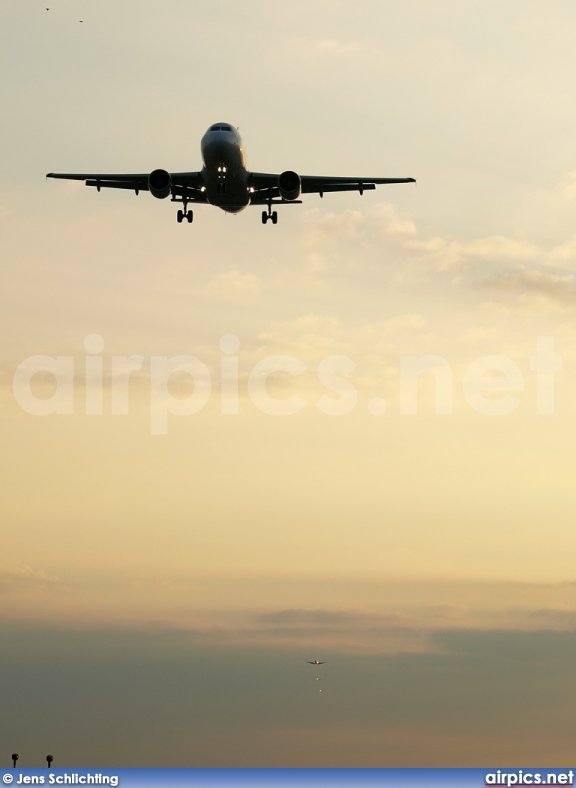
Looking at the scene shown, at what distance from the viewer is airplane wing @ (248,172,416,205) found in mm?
76812

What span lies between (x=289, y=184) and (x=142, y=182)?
440 inches

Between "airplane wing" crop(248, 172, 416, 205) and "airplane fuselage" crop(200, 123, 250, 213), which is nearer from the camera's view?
"airplane fuselage" crop(200, 123, 250, 213)

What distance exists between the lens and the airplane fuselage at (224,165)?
232 feet

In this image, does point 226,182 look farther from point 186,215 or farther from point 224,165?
point 186,215

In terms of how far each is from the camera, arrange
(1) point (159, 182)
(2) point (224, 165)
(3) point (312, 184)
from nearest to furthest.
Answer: (2) point (224, 165) → (1) point (159, 182) → (3) point (312, 184)

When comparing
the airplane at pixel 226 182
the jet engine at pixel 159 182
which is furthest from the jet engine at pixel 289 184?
the jet engine at pixel 159 182

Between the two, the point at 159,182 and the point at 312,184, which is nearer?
the point at 159,182

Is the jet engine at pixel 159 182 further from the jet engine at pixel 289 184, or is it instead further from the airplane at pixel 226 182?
the jet engine at pixel 289 184

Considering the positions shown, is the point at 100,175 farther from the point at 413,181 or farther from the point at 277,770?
the point at 277,770

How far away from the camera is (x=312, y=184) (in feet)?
266

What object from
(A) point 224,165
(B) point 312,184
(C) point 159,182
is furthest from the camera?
(B) point 312,184

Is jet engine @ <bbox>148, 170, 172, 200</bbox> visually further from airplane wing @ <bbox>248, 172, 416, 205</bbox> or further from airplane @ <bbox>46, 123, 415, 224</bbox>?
airplane wing @ <bbox>248, 172, 416, 205</bbox>

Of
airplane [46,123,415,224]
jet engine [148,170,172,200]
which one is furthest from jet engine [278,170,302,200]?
jet engine [148,170,172,200]

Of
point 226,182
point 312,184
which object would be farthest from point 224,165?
point 312,184
